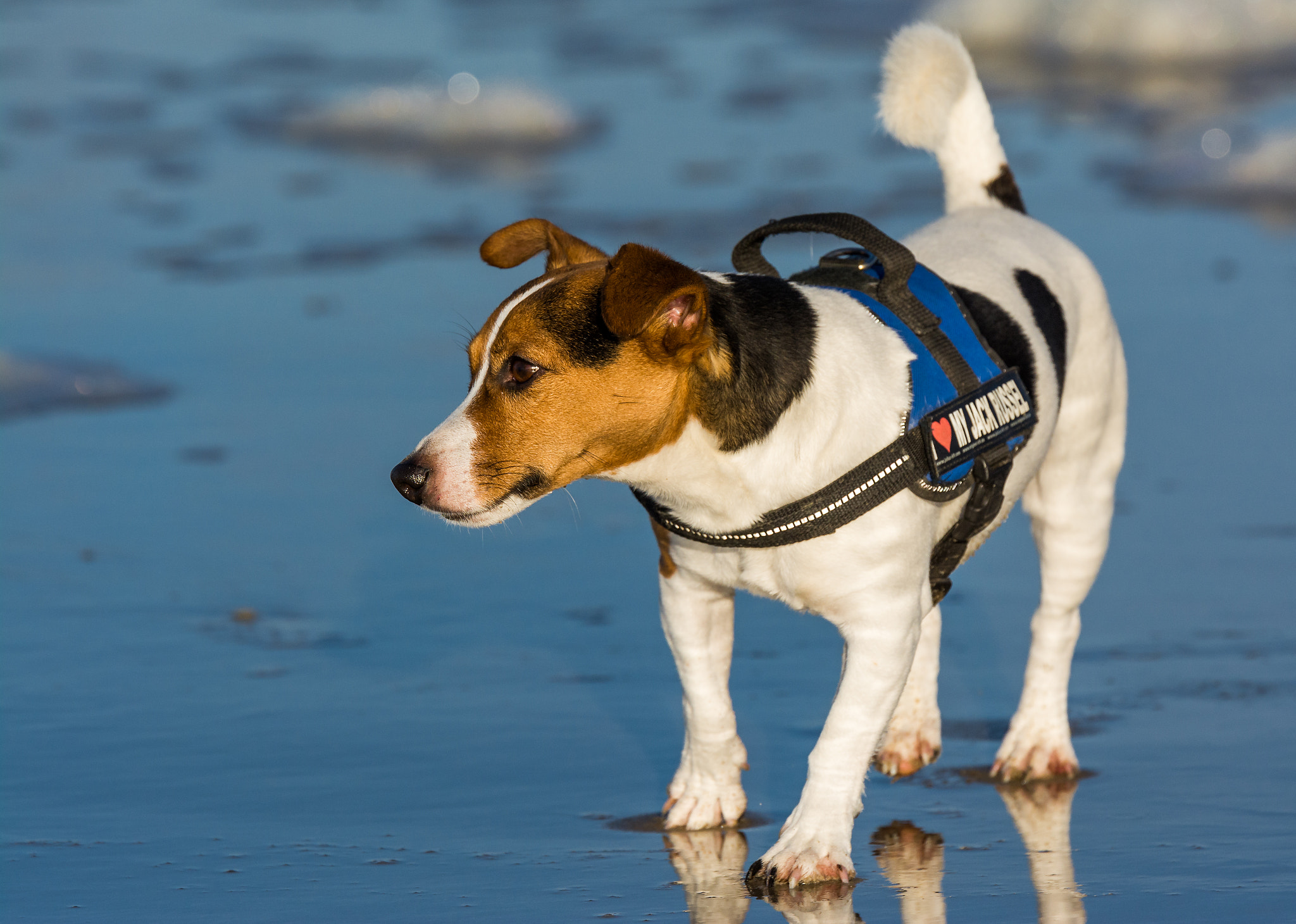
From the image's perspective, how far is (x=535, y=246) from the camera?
500 centimetres

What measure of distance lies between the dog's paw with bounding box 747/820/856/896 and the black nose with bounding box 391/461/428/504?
1183 mm

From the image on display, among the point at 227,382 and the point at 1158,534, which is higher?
the point at 227,382

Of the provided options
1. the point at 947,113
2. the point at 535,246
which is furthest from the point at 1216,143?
the point at 535,246

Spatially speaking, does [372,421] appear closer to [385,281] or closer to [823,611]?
[385,281]

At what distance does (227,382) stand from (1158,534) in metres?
4.46

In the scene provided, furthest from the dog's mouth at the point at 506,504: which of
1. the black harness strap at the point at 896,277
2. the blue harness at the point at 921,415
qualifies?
the black harness strap at the point at 896,277

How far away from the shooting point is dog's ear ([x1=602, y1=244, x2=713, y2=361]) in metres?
4.11

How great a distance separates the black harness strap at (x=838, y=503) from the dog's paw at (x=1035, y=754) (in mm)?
1072

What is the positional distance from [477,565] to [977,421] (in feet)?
9.03

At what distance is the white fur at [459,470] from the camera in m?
4.22

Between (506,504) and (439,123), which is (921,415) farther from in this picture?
(439,123)

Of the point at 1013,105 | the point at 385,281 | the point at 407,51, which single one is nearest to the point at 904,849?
the point at 385,281

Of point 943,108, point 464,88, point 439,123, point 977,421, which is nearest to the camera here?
point 977,421

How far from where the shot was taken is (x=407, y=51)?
19391 mm
